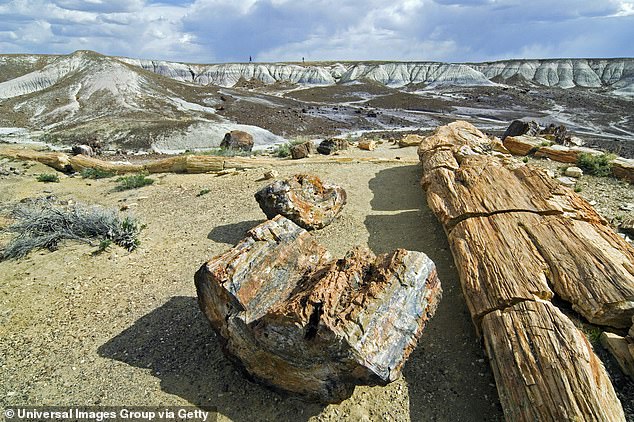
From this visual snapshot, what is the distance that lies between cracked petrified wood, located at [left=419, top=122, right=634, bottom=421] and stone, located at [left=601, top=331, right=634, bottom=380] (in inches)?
10.4

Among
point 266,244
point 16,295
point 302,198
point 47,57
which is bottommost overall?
point 16,295

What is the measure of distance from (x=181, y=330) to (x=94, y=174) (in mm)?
11786

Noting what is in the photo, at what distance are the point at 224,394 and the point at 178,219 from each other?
5.97 meters

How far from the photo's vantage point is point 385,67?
→ 96.9 metres

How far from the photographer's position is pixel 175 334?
205 inches

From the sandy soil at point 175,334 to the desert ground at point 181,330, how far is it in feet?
0.05

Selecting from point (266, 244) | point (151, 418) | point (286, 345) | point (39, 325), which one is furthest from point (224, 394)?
point (39, 325)

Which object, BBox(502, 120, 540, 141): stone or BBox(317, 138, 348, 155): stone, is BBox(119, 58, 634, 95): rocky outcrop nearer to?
BBox(502, 120, 540, 141): stone

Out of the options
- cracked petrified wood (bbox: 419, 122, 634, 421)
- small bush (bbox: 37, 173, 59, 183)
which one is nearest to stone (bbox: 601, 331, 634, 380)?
cracked petrified wood (bbox: 419, 122, 634, 421)

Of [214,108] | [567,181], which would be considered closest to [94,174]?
[567,181]

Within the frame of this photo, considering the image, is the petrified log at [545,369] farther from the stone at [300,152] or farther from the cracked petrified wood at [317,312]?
the stone at [300,152]

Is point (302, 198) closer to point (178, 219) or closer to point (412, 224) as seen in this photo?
point (412, 224)

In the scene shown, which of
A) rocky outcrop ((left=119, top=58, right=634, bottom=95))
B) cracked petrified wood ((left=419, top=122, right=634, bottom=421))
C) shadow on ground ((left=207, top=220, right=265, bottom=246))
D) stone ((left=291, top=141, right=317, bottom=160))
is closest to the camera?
cracked petrified wood ((left=419, top=122, right=634, bottom=421))

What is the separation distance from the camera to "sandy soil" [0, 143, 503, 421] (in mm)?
4103
